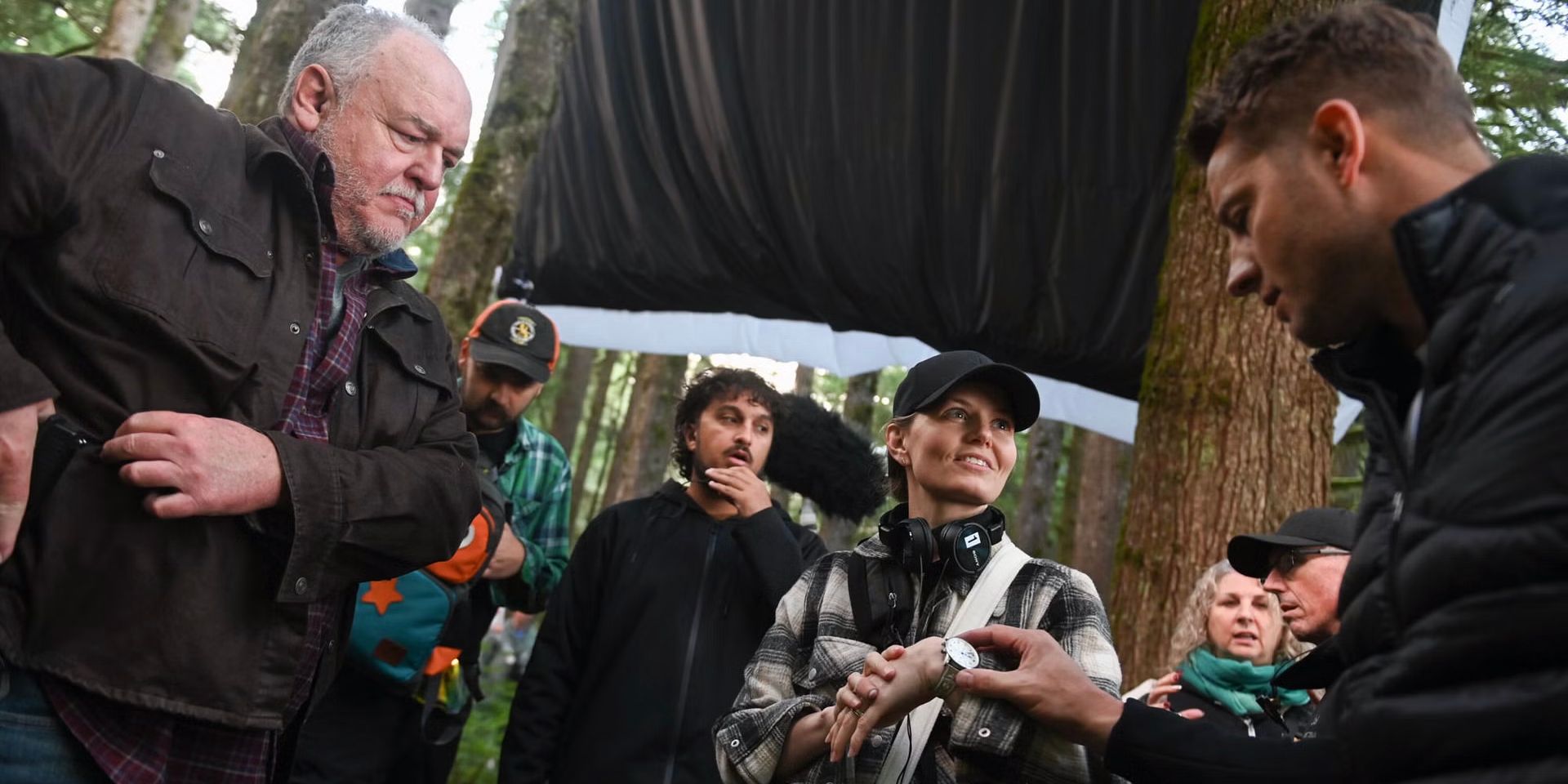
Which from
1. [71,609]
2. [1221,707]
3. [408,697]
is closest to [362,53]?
[71,609]

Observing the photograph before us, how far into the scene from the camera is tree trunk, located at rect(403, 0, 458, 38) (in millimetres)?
6566

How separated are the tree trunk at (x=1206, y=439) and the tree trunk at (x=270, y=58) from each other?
370 centimetres

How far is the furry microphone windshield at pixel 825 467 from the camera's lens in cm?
495

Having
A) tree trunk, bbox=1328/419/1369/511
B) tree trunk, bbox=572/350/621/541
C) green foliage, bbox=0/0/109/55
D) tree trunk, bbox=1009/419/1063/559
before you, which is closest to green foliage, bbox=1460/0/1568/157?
tree trunk, bbox=1328/419/1369/511

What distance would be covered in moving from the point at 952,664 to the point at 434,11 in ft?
18.6

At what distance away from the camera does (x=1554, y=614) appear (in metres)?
1.08

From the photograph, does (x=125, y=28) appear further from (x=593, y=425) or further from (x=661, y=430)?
(x=593, y=425)

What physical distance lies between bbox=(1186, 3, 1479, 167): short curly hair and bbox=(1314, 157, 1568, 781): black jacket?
23cm

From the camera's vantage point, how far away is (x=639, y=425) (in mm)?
16719

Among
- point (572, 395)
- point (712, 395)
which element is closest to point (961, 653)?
point (712, 395)

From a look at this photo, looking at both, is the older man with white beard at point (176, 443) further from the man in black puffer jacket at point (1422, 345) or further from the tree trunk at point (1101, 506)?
the tree trunk at point (1101, 506)

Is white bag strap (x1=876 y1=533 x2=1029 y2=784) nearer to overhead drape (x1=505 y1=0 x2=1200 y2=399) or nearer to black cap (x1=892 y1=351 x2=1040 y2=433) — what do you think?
black cap (x1=892 y1=351 x2=1040 y2=433)

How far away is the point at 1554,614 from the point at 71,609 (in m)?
2.13

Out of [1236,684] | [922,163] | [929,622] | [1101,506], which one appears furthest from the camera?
[1101,506]
